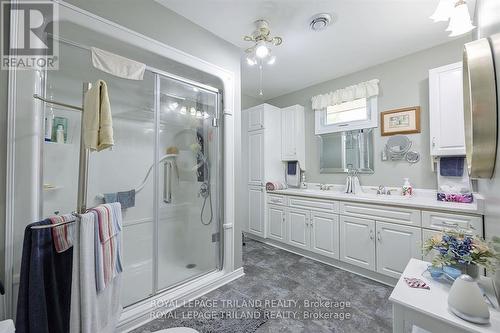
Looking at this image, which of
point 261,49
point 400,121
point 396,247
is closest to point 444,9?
point 261,49

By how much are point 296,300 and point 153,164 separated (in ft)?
6.62

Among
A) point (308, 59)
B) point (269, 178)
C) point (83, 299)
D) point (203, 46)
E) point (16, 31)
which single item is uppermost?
point (308, 59)

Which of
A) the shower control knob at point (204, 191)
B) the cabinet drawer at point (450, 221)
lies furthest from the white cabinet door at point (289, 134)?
the cabinet drawer at point (450, 221)

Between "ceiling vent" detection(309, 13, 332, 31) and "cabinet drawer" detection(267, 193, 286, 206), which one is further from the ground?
"ceiling vent" detection(309, 13, 332, 31)

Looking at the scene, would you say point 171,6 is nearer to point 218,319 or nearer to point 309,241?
point 218,319

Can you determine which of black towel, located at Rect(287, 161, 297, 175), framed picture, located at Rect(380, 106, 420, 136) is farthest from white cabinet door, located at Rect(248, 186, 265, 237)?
framed picture, located at Rect(380, 106, 420, 136)

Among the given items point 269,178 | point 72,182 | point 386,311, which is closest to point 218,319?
point 386,311

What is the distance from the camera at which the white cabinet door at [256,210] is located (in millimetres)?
3379

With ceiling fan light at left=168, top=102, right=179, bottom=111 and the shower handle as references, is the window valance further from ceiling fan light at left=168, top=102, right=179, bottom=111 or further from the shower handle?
the shower handle

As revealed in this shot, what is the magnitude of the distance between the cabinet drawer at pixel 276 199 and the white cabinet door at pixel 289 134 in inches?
28.4

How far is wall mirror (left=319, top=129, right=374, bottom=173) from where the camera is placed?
9.30ft

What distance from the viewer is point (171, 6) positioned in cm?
180

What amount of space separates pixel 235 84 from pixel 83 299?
2196 mm

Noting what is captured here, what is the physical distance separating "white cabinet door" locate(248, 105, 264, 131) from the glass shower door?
1215 mm
